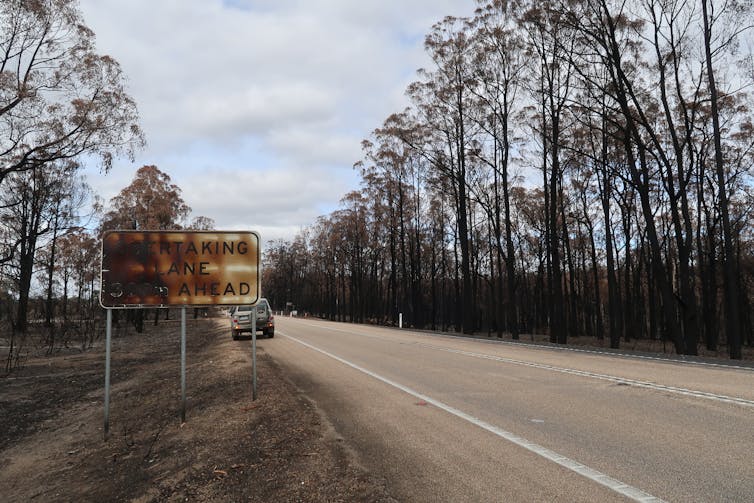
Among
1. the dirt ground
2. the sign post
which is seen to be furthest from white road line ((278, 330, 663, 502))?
the sign post

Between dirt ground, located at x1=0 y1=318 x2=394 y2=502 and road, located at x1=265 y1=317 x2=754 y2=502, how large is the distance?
54 centimetres

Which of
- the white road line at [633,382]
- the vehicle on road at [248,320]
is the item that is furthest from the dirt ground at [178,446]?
the vehicle on road at [248,320]

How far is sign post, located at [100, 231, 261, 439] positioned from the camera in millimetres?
6922

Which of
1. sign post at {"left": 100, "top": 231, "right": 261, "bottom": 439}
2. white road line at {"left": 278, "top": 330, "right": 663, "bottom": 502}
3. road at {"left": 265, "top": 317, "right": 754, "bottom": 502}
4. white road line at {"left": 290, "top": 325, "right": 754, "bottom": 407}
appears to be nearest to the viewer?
white road line at {"left": 278, "top": 330, "right": 663, "bottom": 502}

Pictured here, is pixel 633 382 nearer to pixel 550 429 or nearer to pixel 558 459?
pixel 550 429

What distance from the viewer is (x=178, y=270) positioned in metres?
7.17

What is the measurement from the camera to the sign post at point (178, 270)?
6.92 metres

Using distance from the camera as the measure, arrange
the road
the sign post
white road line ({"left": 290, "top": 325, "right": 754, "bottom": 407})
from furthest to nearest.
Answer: white road line ({"left": 290, "top": 325, "right": 754, "bottom": 407}), the sign post, the road

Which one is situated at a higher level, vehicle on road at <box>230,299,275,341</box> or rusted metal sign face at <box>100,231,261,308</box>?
rusted metal sign face at <box>100,231,261,308</box>

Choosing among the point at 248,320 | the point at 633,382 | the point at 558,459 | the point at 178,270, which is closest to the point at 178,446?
the point at 178,270

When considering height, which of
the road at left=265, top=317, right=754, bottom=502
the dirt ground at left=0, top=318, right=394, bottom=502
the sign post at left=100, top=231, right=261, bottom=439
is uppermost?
the sign post at left=100, top=231, right=261, bottom=439

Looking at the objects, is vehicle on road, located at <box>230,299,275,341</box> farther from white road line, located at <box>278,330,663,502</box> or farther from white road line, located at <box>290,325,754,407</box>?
white road line, located at <box>278,330,663,502</box>

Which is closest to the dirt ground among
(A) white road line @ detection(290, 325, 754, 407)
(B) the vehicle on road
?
(A) white road line @ detection(290, 325, 754, 407)

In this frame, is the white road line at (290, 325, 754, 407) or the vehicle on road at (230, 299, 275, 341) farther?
the vehicle on road at (230, 299, 275, 341)
